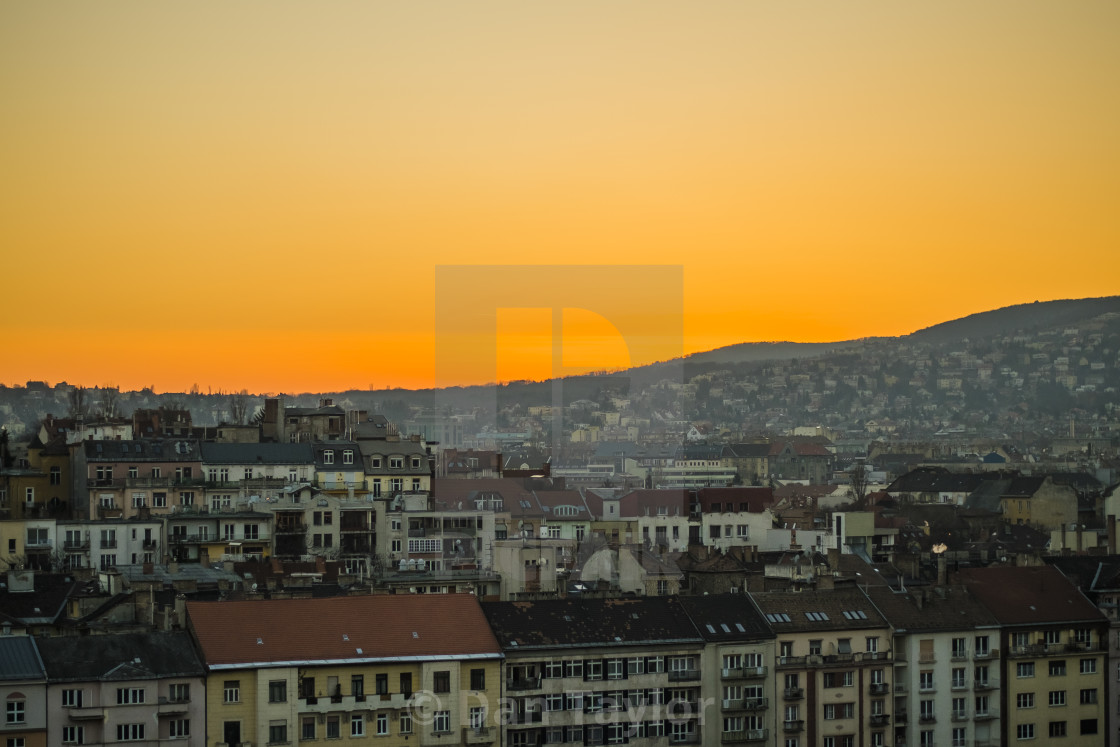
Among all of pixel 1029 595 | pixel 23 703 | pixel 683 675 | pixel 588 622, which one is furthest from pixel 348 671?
pixel 1029 595

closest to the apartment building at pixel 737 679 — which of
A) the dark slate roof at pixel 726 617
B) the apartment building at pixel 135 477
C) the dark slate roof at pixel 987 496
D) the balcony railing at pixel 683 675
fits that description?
the dark slate roof at pixel 726 617

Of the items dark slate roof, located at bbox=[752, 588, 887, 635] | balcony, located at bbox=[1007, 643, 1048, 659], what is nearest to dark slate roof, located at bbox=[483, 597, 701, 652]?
dark slate roof, located at bbox=[752, 588, 887, 635]

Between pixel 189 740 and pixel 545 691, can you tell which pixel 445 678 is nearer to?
pixel 545 691

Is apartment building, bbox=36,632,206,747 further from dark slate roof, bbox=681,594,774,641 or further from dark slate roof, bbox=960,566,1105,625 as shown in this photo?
dark slate roof, bbox=960,566,1105,625

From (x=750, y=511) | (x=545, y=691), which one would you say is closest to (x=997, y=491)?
(x=750, y=511)

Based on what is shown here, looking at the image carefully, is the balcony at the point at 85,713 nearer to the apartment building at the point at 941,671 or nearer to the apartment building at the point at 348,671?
the apartment building at the point at 348,671

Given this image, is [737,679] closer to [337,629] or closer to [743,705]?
[743,705]
